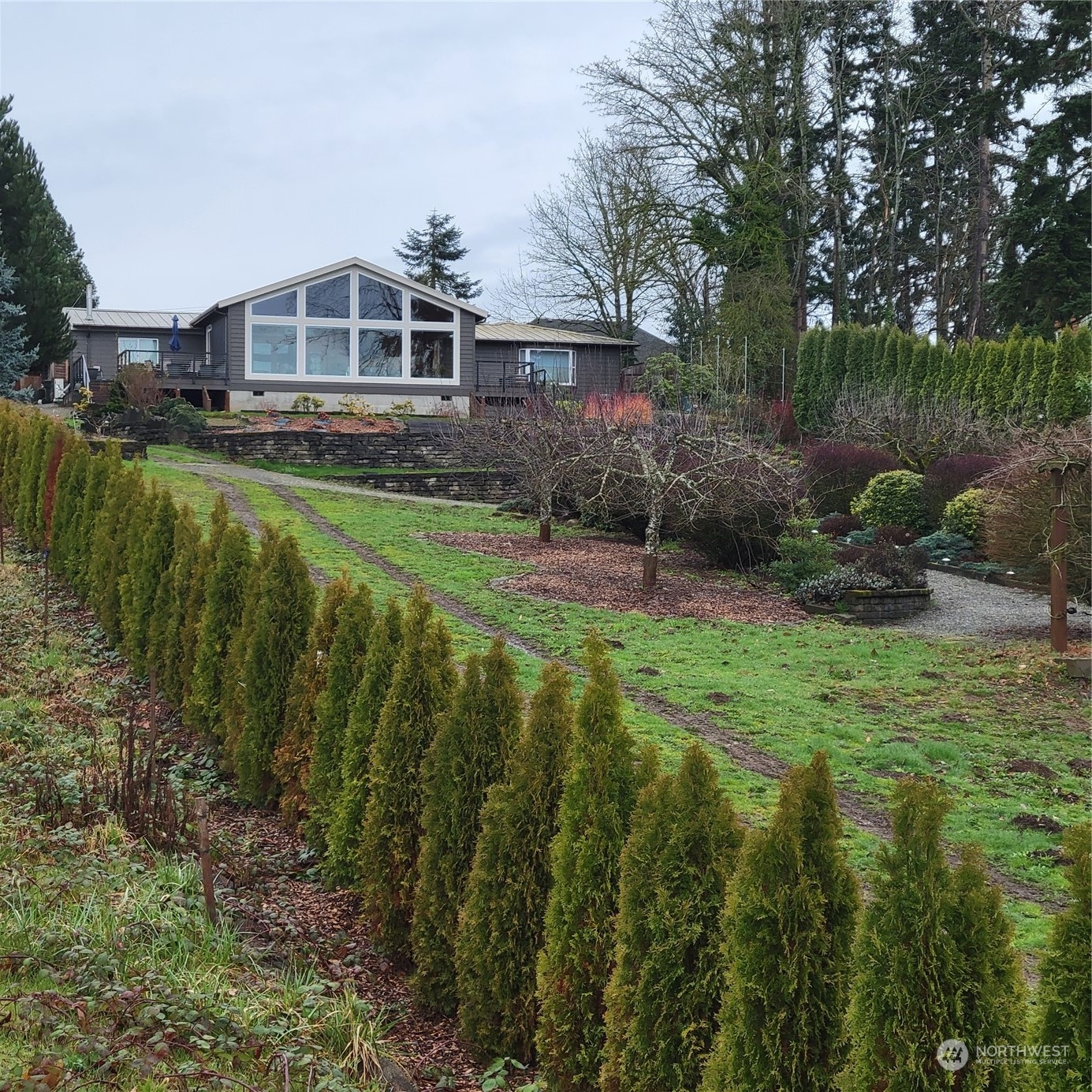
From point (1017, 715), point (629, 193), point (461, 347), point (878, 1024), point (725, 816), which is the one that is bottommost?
point (1017, 715)

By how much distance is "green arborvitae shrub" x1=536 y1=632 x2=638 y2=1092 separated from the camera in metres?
3.43

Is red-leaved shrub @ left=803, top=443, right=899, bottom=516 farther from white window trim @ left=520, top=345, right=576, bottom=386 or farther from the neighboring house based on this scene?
white window trim @ left=520, top=345, right=576, bottom=386

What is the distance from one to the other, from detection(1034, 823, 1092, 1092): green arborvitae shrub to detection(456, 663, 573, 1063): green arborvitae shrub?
1.82 m

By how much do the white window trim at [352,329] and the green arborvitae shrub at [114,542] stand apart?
77.0ft

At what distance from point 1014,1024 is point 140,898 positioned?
348 cm

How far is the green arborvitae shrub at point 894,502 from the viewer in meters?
20.1

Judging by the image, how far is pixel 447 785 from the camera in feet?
14.1

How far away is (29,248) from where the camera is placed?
30.8 m

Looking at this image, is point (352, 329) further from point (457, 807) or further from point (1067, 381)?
point (457, 807)

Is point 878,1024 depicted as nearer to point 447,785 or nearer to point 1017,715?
point 447,785

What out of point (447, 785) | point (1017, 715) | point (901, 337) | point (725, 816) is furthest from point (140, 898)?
point (901, 337)

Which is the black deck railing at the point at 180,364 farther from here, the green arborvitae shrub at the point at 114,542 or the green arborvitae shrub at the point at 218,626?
the green arborvitae shrub at the point at 218,626

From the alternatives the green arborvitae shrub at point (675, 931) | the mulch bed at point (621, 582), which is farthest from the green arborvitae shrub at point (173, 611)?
Answer: the green arborvitae shrub at point (675, 931)

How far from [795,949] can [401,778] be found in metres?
2.34
